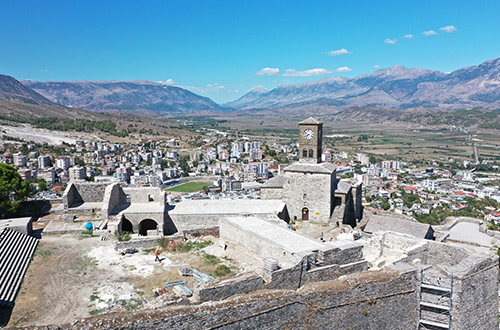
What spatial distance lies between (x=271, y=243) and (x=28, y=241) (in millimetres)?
11605

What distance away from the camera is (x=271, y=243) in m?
13.9

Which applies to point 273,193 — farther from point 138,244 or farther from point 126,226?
point 138,244

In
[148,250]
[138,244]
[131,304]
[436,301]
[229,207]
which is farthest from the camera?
[229,207]

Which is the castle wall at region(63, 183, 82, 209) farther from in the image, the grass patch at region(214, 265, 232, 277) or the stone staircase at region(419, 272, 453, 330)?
the stone staircase at region(419, 272, 453, 330)

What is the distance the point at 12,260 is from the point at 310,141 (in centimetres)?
1799

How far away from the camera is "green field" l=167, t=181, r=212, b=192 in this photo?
88.9 m

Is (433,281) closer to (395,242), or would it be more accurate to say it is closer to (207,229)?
(395,242)

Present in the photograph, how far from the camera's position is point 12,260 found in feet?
47.8

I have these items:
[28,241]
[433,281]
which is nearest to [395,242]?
[433,281]

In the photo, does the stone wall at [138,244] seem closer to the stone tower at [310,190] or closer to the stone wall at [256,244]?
the stone wall at [256,244]

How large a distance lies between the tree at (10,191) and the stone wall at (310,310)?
57.9 feet

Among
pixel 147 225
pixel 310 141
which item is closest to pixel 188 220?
pixel 147 225

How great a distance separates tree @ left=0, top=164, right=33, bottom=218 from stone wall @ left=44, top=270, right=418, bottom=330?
17646 millimetres

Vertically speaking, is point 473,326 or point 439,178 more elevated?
point 473,326
